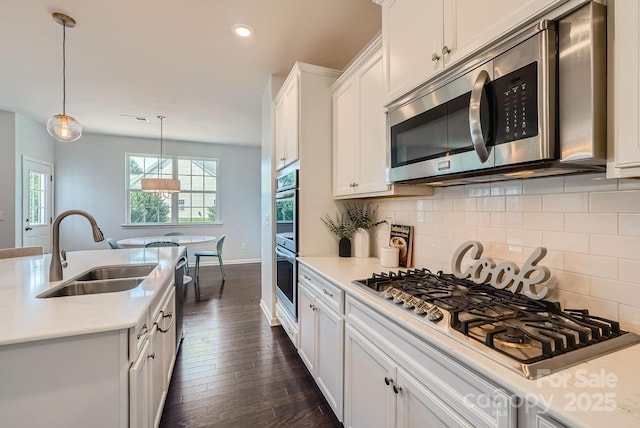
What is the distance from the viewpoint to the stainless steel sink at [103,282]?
5.32 feet

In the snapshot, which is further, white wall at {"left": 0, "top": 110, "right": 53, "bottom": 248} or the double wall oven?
white wall at {"left": 0, "top": 110, "right": 53, "bottom": 248}

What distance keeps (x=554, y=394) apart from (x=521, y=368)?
0.08 m

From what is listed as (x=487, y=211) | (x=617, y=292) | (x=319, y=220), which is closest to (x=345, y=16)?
(x=319, y=220)

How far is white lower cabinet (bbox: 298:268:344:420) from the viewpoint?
1598 millimetres

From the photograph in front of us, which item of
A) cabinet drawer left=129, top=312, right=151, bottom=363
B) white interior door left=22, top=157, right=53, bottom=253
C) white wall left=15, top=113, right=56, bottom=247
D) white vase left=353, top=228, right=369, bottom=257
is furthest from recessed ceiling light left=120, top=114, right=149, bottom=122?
cabinet drawer left=129, top=312, right=151, bottom=363

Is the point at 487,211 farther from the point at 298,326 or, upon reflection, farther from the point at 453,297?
the point at 298,326

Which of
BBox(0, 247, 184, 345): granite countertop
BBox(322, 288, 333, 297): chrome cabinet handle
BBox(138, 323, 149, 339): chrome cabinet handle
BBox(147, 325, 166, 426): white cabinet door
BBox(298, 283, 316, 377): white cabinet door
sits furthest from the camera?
BBox(298, 283, 316, 377): white cabinet door

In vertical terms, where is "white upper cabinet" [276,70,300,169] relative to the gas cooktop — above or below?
above

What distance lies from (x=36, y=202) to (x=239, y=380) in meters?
5.22

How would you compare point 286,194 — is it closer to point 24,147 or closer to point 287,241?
point 287,241

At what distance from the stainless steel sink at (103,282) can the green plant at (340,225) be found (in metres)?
1.35

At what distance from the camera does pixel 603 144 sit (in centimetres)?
81

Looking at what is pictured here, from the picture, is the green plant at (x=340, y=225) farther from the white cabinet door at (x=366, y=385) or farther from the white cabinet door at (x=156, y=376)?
the white cabinet door at (x=156, y=376)

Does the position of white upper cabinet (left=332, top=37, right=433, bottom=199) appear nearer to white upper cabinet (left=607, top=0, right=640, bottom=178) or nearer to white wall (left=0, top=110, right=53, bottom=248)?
white upper cabinet (left=607, top=0, right=640, bottom=178)
